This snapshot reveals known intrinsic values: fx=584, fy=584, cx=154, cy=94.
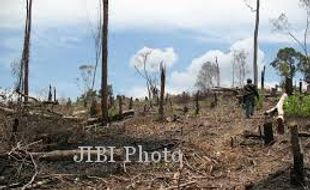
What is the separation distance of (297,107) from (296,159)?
8.72m

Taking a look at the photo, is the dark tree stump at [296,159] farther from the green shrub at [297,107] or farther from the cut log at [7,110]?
the cut log at [7,110]

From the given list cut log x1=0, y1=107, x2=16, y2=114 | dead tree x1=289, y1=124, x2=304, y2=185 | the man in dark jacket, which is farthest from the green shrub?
cut log x1=0, y1=107, x2=16, y2=114

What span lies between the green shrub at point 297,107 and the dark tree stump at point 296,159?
8189 millimetres

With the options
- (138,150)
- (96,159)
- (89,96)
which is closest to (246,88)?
→ (138,150)

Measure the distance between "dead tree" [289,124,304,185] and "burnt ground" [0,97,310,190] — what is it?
0.16m

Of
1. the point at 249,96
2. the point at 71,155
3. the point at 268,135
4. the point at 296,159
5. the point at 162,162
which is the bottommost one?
the point at 162,162

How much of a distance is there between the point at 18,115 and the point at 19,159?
311 centimetres

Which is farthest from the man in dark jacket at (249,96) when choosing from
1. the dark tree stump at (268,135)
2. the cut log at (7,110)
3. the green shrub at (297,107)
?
the cut log at (7,110)

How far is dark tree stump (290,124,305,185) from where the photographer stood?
34.8 ft

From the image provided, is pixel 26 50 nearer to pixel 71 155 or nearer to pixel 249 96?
pixel 249 96

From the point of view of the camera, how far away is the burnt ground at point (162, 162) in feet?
40.8

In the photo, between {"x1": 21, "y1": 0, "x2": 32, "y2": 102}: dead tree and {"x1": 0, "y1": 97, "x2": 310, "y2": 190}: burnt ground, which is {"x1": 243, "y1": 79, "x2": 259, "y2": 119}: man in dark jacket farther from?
{"x1": 21, "y1": 0, "x2": 32, "y2": 102}: dead tree

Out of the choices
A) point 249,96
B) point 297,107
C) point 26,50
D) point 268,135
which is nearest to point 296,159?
point 268,135

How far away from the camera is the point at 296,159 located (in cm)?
1072
